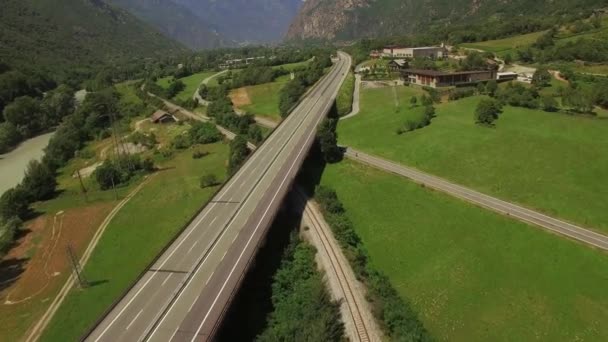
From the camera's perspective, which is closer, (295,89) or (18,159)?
(18,159)

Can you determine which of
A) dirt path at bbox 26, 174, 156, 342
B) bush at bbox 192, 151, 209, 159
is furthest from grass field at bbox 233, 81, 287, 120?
dirt path at bbox 26, 174, 156, 342

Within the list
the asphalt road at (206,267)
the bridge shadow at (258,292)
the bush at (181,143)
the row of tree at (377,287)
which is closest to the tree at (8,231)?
the asphalt road at (206,267)

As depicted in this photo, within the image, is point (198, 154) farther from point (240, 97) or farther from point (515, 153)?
point (515, 153)

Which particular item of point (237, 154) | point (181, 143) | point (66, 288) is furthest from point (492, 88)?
point (66, 288)

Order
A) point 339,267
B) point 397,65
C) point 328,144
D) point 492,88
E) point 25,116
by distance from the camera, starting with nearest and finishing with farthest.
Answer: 1. point 339,267
2. point 328,144
3. point 492,88
4. point 25,116
5. point 397,65

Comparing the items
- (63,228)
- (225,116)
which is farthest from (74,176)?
(225,116)
